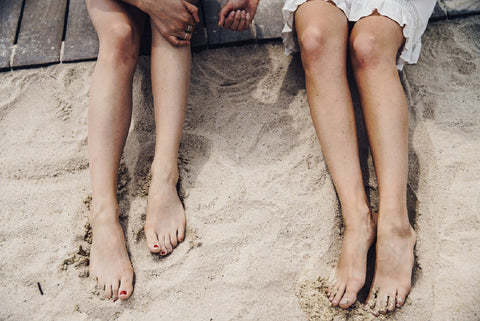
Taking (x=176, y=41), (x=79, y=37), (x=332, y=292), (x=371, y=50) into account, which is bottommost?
(x=332, y=292)

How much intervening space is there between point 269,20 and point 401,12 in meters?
0.73

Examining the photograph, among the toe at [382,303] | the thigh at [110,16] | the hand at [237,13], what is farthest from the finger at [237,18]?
the toe at [382,303]

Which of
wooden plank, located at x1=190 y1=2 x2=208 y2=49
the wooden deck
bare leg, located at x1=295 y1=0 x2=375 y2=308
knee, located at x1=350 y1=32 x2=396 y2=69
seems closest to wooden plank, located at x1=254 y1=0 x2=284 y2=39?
the wooden deck

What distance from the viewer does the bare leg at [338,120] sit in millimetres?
1327

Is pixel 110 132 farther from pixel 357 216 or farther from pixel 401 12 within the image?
pixel 401 12

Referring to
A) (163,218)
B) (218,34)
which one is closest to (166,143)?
(163,218)

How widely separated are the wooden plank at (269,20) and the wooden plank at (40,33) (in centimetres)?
99

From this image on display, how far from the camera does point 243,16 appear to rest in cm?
157

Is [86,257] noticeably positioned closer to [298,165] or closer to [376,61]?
[298,165]

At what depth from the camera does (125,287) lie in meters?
1.32

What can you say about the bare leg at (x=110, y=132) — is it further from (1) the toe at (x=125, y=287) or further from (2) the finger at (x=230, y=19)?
(2) the finger at (x=230, y=19)

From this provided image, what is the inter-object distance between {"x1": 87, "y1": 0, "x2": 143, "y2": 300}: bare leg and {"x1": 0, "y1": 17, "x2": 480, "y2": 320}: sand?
0.06 meters

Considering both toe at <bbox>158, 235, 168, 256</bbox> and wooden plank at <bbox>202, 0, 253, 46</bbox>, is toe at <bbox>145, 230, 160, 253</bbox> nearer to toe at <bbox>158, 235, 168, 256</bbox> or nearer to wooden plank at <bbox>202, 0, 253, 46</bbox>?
toe at <bbox>158, 235, 168, 256</bbox>

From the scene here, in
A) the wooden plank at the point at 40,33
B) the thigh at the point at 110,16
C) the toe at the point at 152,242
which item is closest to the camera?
the toe at the point at 152,242
